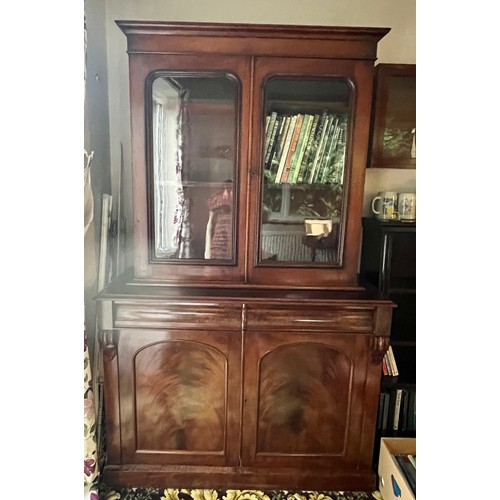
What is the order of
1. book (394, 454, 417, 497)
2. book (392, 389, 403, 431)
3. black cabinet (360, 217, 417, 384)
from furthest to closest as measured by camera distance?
book (392, 389, 403, 431) → black cabinet (360, 217, 417, 384) → book (394, 454, 417, 497)

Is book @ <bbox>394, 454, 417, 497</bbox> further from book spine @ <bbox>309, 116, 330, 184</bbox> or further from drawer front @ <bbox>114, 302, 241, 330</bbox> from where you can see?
book spine @ <bbox>309, 116, 330, 184</bbox>

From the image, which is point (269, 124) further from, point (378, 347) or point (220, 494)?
point (220, 494)

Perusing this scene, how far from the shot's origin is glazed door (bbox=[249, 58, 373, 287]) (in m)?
1.34

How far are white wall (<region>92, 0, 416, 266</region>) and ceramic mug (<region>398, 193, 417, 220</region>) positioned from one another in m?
0.57

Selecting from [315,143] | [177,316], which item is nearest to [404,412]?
[177,316]

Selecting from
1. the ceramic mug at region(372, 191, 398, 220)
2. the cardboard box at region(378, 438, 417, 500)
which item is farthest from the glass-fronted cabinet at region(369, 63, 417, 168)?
the cardboard box at region(378, 438, 417, 500)

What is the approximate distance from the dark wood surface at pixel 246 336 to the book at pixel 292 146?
4.3 inches

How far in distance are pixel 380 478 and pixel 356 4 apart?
182 cm

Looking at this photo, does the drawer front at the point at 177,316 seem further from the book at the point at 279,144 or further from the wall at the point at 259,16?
the book at the point at 279,144

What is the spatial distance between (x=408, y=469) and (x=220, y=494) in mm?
655
